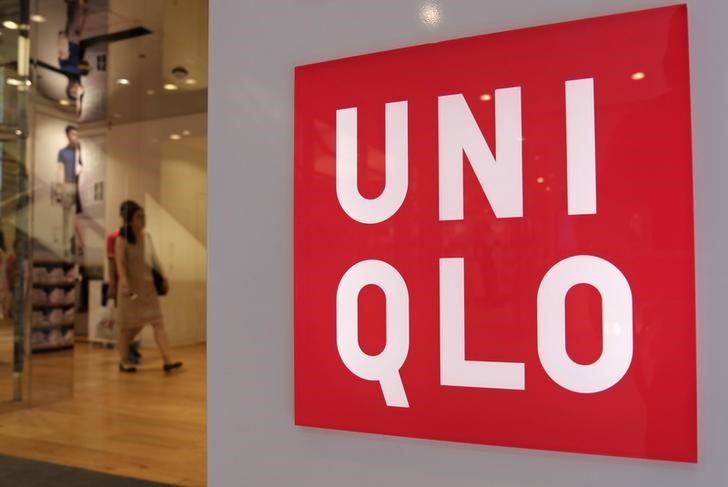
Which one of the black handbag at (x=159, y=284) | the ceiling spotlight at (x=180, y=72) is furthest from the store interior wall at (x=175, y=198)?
the black handbag at (x=159, y=284)

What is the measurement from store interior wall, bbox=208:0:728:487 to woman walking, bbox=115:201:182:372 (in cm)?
376

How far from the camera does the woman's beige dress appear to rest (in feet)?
16.1

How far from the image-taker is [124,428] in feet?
10.8

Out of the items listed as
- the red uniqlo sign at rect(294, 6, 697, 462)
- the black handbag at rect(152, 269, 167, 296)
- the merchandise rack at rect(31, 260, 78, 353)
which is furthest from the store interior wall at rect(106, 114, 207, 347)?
the red uniqlo sign at rect(294, 6, 697, 462)

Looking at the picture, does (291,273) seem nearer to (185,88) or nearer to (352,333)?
(352,333)

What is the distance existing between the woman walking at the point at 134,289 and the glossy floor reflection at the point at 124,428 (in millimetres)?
297

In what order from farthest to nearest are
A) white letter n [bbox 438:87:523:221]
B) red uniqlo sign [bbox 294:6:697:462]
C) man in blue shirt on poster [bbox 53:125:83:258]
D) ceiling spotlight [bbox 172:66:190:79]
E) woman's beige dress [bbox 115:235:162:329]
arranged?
ceiling spotlight [bbox 172:66:190:79] → woman's beige dress [bbox 115:235:162:329] → man in blue shirt on poster [bbox 53:125:83:258] → white letter n [bbox 438:87:523:221] → red uniqlo sign [bbox 294:6:697:462]

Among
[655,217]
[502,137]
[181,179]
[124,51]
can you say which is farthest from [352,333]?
[181,179]

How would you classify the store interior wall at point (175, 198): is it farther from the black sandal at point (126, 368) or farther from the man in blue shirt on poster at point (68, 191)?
the man in blue shirt on poster at point (68, 191)

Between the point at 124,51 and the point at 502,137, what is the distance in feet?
17.8

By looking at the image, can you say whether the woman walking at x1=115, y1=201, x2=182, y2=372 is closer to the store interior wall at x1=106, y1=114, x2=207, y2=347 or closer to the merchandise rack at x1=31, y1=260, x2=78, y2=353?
the merchandise rack at x1=31, y1=260, x2=78, y2=353

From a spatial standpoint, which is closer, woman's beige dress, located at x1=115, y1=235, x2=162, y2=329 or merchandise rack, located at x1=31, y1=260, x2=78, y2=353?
merchandise rack, located at x1=31, y1=260, x2=78, y2=353

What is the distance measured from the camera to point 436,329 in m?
1.16

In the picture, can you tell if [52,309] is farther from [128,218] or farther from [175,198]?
[175,198]
